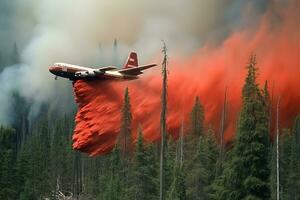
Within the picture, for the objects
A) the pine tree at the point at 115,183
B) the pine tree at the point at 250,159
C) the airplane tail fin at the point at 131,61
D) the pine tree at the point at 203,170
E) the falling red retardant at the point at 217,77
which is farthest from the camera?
the pine tree at the point at 115,183

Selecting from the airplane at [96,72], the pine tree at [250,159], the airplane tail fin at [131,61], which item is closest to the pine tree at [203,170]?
the airplane at [96,72]

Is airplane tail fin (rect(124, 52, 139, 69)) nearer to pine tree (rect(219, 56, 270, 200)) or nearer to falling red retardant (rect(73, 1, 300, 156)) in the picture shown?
falling red retardant (rect(73, 1, 300, 156))

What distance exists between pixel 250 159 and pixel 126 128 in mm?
35744

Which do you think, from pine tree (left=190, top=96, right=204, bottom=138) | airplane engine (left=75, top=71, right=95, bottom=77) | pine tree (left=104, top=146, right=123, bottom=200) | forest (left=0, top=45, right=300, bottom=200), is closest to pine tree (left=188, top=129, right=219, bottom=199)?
forest (left=0, top=45, right=300, bottom=200)

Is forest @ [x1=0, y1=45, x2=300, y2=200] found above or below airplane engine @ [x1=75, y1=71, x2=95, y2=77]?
below

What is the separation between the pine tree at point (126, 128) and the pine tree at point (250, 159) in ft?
90.3

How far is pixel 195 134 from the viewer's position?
3027 inches

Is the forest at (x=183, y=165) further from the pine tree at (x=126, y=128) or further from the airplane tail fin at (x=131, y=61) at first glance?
the airplane tail fin at (x=131, y=61)

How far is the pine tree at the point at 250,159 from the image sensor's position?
38031 mm

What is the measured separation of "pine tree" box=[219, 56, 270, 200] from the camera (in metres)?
38.0

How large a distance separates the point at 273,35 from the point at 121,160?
3065cm

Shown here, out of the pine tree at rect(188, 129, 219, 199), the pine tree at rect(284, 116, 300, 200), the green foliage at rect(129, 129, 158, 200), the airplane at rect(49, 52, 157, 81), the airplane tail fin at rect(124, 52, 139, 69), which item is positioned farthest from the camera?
the pine tree at rect(284, 116, 300, 200)

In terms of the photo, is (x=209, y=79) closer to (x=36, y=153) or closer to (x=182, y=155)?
(x=182, y=155)

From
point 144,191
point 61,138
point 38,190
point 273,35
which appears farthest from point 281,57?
point 61,138
